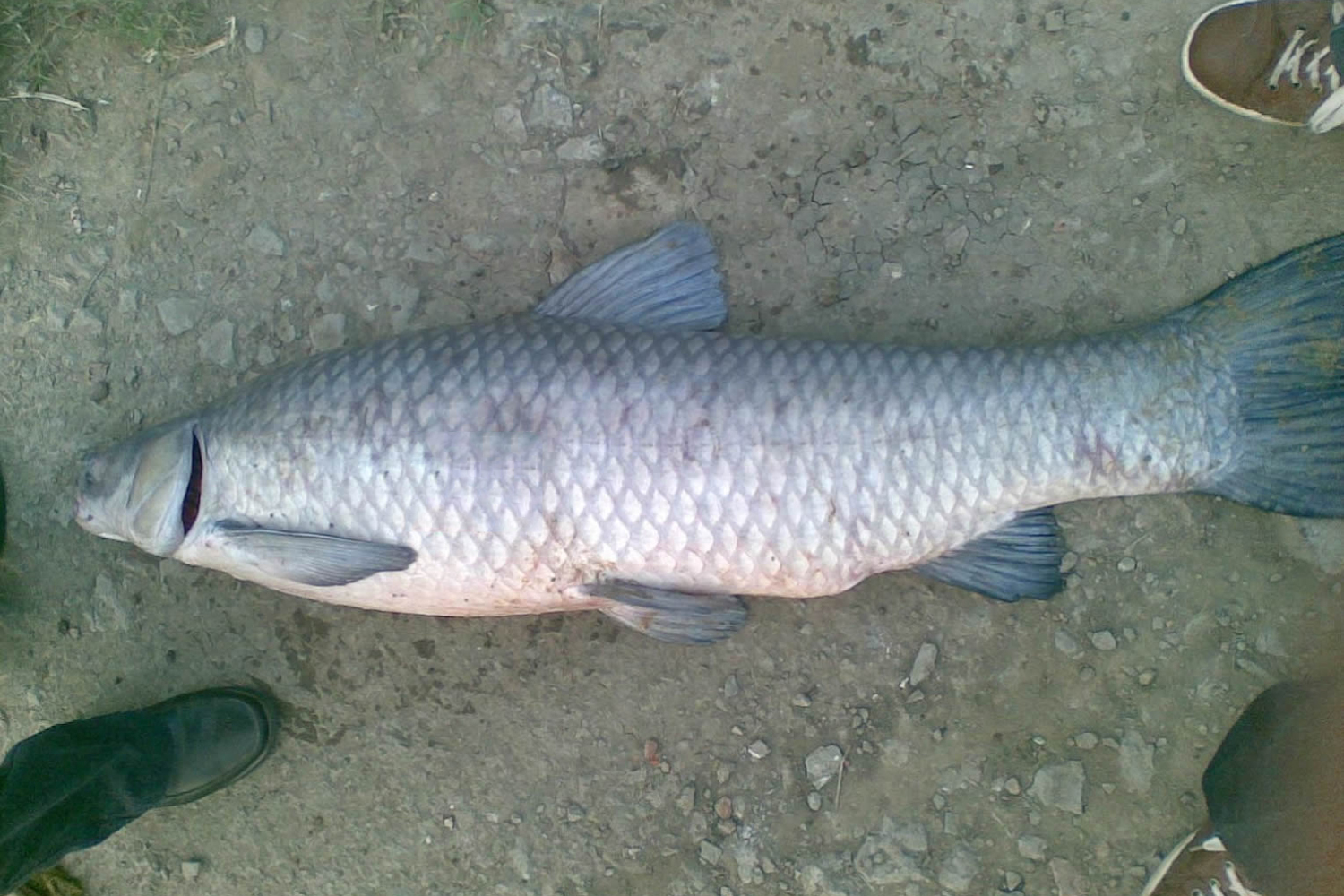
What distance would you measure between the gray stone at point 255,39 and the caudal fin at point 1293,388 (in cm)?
258

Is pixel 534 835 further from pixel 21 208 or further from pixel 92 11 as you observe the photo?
pixel 92 11

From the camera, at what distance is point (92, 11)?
2469 mm

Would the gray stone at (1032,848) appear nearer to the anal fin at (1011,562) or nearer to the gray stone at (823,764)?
the gray stone at (823,764)

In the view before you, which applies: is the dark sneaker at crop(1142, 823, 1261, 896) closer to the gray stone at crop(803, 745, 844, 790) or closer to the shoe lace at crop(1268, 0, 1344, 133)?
the gray stone at crop(803, 745, 844, 790)

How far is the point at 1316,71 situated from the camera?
2.14m

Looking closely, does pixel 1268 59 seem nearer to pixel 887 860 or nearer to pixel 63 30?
pixel 887 860

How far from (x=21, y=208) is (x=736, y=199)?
2.08 metres

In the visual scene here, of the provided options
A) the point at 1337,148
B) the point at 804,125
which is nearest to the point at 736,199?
the point at 804,125

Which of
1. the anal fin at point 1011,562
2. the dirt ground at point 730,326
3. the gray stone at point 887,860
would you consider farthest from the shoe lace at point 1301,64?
the gray stone at point 887,860

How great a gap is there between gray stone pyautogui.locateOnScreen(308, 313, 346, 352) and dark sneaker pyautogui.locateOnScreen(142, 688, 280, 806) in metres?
0.98

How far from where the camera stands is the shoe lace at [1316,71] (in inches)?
82.1

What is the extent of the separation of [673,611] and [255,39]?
1980mm

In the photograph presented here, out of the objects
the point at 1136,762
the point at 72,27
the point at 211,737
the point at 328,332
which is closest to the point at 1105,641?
the point at 1136,762

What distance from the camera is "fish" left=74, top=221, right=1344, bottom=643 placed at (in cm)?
185
